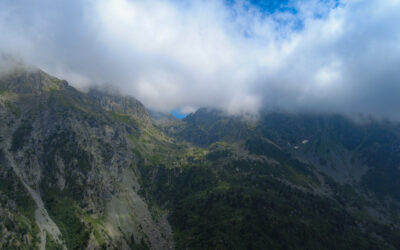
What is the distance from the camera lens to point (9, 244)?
647 ft
